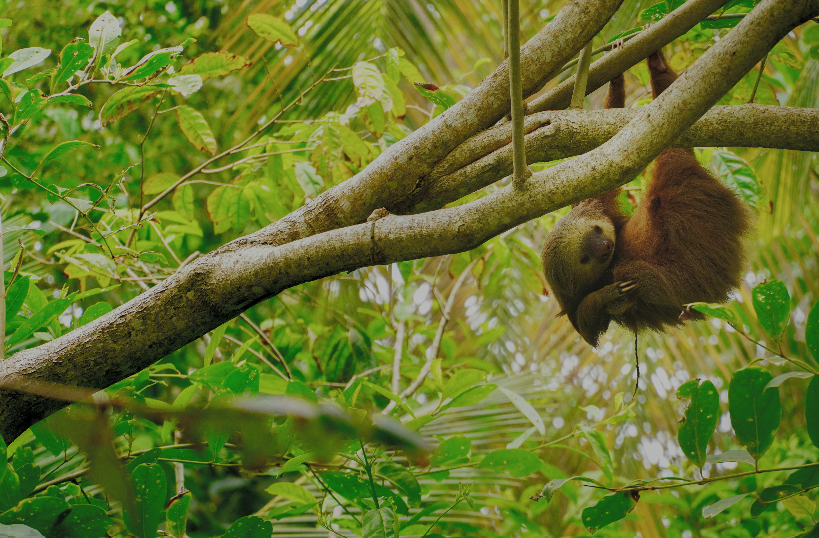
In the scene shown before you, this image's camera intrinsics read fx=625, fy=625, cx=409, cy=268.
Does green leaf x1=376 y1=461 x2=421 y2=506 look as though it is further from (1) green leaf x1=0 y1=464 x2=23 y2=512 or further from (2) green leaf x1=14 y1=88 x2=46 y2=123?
(2) green leaf x1=14 y1=88 x2=46 y2=123

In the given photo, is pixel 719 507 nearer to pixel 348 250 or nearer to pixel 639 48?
pixel 348 250

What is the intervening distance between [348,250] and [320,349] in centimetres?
177

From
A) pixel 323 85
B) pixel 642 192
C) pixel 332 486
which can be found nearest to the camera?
pixel 332 486

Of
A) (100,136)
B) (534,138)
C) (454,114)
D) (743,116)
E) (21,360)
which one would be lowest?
(743,116)

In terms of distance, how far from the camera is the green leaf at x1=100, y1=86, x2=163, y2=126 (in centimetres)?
202

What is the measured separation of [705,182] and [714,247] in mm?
260

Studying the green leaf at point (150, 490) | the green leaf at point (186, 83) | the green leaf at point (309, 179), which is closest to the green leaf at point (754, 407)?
the green leaf at point (150, 490)

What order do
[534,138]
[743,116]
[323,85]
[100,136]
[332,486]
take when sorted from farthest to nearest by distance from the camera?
[100,136] < [323,85] < [332,486] < [534,138] < [743,116]

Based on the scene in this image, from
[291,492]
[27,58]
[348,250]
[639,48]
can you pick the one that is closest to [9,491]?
[291,492]

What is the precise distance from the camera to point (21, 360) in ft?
4.82

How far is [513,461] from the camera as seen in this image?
1.89 metres

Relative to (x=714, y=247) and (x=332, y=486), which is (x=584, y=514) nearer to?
(x=332, y=486)

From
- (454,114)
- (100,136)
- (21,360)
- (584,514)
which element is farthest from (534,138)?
(100,136)

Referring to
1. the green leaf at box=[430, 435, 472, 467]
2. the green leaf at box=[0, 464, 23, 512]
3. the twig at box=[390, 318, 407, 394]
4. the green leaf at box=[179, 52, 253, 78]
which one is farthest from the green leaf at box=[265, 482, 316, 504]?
the green leaf at box=[179, 52, 253, 78]
